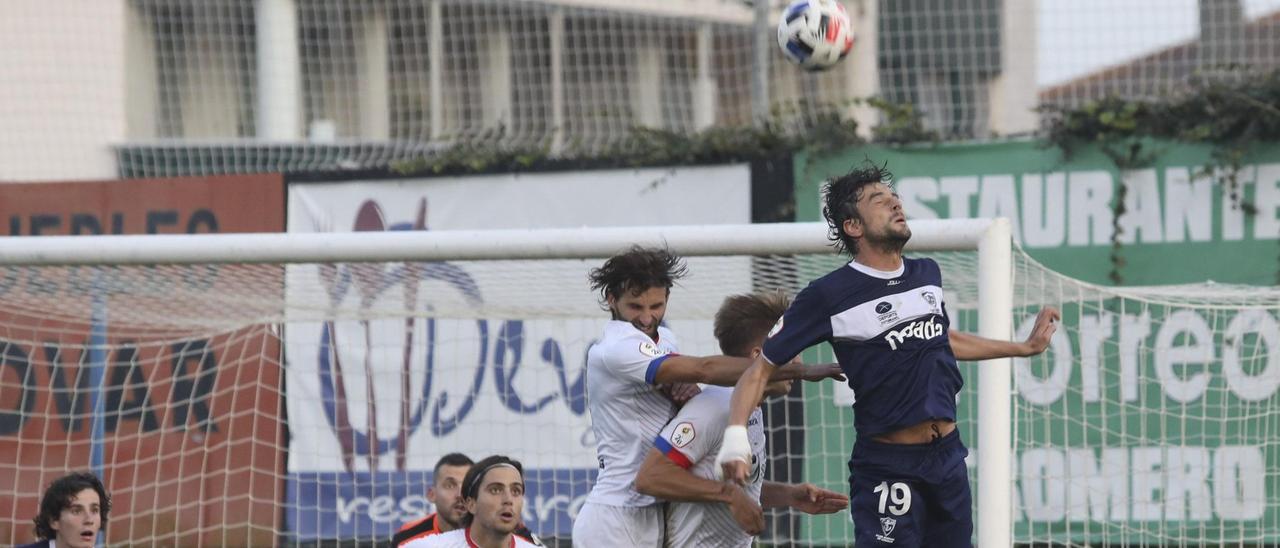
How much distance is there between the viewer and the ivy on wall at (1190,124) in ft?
28.9

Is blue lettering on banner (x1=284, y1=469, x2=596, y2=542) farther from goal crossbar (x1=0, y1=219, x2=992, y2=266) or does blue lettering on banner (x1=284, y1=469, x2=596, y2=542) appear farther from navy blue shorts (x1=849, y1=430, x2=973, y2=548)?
navy blue shorts (x1=849, y1=430, x2=973, y2=548)

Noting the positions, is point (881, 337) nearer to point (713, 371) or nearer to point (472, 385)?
point (713, 371)

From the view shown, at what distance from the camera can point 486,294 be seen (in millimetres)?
8359

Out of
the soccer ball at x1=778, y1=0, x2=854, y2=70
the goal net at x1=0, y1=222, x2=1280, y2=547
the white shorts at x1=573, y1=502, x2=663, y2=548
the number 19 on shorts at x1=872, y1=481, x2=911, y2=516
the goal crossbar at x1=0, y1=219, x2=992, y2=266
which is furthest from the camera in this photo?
the goal net at x1=0, y1=222, x2=1280, y2=547

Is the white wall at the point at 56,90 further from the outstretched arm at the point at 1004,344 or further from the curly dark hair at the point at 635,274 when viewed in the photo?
the outstretched arm at the point at 1004,344

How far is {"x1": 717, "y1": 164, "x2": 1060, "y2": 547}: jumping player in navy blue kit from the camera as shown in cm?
485

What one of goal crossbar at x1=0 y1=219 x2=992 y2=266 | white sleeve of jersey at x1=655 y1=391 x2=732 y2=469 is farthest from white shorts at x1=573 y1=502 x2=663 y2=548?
goal crossbar at x1=0 y1=219 x2=992 y2=266

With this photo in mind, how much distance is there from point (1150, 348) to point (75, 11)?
39.4ft

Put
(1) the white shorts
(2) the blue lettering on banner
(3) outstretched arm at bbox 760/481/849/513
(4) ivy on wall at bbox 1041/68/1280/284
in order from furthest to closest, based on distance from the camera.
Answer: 1. (2) the blue lettering on banner
2. (4) ivy on wall at bbox 1041/68/1280/284
3. (3) outstretched arm at bbox 760/481/849/513
4. (1) the white shorts

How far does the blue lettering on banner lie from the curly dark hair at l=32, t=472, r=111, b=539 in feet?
8.63

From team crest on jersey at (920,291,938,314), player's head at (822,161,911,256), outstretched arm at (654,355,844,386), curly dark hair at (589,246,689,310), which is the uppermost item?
player's head at (822,161,911,256)

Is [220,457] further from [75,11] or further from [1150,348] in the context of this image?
[75,11]

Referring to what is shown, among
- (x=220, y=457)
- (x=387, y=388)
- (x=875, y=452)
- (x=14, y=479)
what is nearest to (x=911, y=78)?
(x=387, y=388)

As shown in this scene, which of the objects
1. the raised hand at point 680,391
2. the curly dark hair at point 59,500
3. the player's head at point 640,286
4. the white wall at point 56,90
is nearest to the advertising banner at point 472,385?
the curly dark hair at point 59,500
